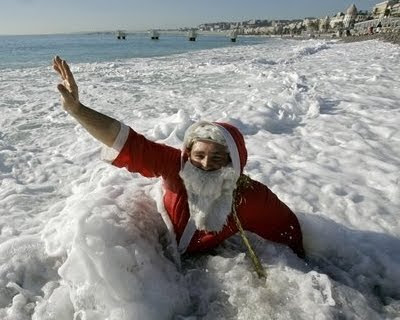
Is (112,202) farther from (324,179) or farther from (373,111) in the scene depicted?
(373,111)

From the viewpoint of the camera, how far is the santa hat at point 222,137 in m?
2.64

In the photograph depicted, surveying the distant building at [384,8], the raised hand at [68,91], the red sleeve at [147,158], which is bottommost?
the distant building at [384,8]

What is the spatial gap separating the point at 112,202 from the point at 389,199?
8.66ft

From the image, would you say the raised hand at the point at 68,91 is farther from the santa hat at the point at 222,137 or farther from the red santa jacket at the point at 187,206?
the santa hat at the point at 222,137

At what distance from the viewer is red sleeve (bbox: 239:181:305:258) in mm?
2895

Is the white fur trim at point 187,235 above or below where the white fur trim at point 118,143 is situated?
below

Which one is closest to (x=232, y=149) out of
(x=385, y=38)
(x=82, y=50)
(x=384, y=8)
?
(x=82, y=50)

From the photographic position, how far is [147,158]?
2697mm

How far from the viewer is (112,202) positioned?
337cm

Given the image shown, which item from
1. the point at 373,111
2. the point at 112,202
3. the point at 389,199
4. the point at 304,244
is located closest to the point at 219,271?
the point at 304,244

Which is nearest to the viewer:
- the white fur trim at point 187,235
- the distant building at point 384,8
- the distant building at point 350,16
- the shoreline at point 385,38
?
the white fur trim at point 187,235

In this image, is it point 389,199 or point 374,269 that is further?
point 389,199

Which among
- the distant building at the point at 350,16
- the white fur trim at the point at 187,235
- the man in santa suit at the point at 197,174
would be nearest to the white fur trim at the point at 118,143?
the man in santa suit at the point at 197,174

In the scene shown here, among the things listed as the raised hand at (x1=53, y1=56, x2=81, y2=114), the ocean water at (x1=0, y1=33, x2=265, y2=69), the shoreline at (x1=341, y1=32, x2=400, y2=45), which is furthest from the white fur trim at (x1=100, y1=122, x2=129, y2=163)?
the shoreline at (x1=341, y1=32, x2=400, y2=45)
